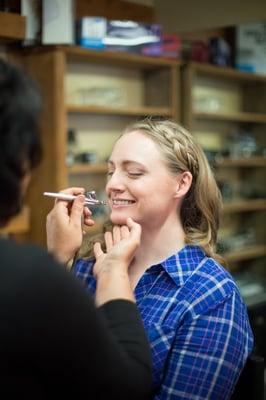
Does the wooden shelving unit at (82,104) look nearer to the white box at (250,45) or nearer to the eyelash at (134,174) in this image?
the white box at (250,45)

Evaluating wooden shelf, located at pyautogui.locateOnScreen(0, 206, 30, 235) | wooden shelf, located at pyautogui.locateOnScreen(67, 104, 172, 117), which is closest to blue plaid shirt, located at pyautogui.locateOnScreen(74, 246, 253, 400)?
wooden shelf, located at pyautogui.locateOnScreen(0, 206, 30, 235)

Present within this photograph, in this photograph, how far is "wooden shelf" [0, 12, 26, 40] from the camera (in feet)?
7.66

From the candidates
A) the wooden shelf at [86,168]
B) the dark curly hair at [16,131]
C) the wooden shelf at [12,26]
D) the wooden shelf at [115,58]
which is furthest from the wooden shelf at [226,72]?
the dark curly hair at [16,131]

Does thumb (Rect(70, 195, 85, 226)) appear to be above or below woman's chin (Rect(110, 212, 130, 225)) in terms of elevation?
above

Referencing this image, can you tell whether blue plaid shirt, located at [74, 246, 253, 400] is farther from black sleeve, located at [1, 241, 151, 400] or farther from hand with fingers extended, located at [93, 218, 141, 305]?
black sleeve, located at [1, 241, 151, 400]

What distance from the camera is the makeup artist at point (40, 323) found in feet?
1.96

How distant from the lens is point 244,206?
12.7 ft

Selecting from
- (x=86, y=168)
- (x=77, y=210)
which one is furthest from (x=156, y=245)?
(x=86, y=168)

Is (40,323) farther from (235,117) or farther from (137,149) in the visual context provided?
(235,117)

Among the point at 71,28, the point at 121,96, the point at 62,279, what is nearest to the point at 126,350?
the point at 62,279

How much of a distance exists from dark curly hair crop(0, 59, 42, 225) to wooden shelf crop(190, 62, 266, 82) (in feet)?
9.18

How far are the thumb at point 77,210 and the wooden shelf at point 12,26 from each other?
4.82 ft

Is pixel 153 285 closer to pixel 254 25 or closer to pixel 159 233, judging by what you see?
pixel 159 233

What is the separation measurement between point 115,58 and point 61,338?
2568 mm
